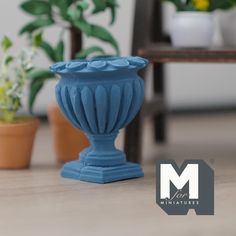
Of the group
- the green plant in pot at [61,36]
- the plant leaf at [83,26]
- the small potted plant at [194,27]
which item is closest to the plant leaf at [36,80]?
the green plant in pot at [61,36]

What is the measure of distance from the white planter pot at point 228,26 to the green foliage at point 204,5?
2 cm

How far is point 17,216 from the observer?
1.02 metres

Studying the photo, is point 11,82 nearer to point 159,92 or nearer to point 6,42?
point 6,42

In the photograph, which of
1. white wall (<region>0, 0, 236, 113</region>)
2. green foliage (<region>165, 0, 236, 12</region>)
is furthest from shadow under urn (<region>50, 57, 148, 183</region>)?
white wall (<region>0, 0, 236, 113</region>)

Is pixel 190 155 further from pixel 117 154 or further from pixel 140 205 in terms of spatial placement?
pixel 140 205

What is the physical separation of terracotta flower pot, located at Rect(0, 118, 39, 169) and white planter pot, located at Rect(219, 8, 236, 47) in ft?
1.61

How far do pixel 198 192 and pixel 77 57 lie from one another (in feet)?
1.77

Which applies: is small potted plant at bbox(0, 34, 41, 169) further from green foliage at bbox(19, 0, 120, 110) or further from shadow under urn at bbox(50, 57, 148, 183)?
shadow under urn at bbox(50, 57, 148, 183)

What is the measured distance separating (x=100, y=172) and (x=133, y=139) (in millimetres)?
198

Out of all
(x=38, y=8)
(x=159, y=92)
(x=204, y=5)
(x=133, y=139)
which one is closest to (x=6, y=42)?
(x=38, y=8)

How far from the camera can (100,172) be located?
4.06 ft

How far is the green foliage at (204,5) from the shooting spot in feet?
4.70

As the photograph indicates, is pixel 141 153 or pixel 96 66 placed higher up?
pixel 96 66

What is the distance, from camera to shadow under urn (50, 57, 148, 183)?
3.91 ft
